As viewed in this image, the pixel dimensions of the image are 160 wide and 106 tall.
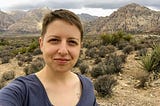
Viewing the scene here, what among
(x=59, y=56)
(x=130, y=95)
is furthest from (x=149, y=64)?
(x=59, y=56)

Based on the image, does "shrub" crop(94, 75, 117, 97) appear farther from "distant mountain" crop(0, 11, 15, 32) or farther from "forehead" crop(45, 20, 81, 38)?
"distant mountain" crop(0, 11, 15, 32)

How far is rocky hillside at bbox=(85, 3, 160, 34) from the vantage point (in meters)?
101

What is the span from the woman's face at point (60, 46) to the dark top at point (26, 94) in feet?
0.48

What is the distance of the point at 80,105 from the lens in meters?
1.92

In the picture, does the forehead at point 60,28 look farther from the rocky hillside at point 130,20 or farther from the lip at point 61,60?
the rocky hillside at point 130,20

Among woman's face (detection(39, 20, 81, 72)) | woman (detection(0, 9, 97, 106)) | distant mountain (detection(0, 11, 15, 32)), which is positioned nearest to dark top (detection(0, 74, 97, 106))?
woman (detection(0, 9, 97, 106))

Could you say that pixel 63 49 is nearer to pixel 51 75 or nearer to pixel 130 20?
pixel 51 75

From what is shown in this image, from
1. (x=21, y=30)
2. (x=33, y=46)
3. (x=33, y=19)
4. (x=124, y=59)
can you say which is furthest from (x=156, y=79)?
(x=33, y=19)

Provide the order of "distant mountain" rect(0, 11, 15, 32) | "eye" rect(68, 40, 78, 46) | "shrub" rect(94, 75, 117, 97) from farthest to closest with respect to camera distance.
A: 1. "distant mountain" rect(0, 11, 15, 32)
2. "shrub" rect(94, 75, 117, 97)
3. "eye" rect(68, 40, 78, 46)

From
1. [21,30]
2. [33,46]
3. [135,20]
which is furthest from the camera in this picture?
[21,30]

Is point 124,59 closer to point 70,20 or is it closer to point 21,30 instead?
point 70,20

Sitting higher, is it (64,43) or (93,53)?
(64,43)

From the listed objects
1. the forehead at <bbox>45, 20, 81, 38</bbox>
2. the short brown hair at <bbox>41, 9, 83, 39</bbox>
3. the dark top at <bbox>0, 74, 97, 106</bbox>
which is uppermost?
the short brown hair at <bbox>41, 9, 83, 39</bbox>

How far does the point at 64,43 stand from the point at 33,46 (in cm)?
2401
